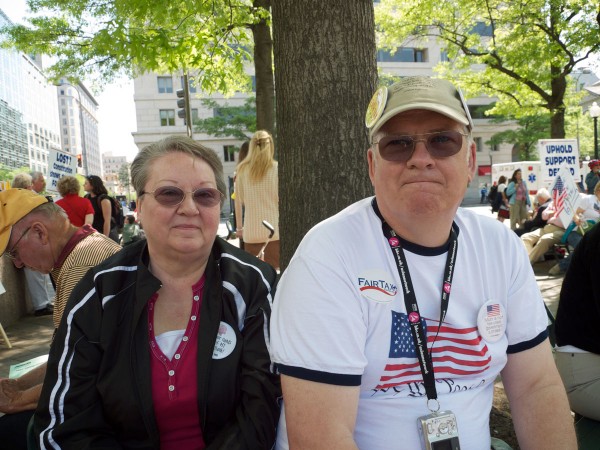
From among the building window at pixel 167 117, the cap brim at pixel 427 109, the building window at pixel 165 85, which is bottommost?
the cap brim at pixel 427 109

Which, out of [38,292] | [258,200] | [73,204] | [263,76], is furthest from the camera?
[263,76]

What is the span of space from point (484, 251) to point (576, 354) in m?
1.15

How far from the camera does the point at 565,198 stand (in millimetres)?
8797

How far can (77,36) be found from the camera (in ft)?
40.7

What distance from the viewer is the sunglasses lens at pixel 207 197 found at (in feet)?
7.58

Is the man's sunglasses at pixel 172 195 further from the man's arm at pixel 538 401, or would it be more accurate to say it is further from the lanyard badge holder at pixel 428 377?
the man's arm at pixel 538 401

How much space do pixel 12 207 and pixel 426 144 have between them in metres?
2.08

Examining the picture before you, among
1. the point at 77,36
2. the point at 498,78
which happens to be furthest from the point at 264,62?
the point at 498,78

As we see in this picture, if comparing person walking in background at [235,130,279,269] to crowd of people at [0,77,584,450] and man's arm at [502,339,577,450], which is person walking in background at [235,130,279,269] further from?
man's arm at [502,339,577,450]

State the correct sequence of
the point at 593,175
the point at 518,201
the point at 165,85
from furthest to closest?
the point at 165,85 < the point at 593,175 < the point at 518,201

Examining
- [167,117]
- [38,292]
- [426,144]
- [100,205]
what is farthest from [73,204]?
[167,117]

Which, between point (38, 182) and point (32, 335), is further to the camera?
point (38, 182)

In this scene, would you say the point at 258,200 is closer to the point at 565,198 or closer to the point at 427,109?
the point at 427,109

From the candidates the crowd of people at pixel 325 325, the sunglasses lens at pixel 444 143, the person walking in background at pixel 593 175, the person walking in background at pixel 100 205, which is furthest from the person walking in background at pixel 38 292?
the person walking in background at pixel 593 175
